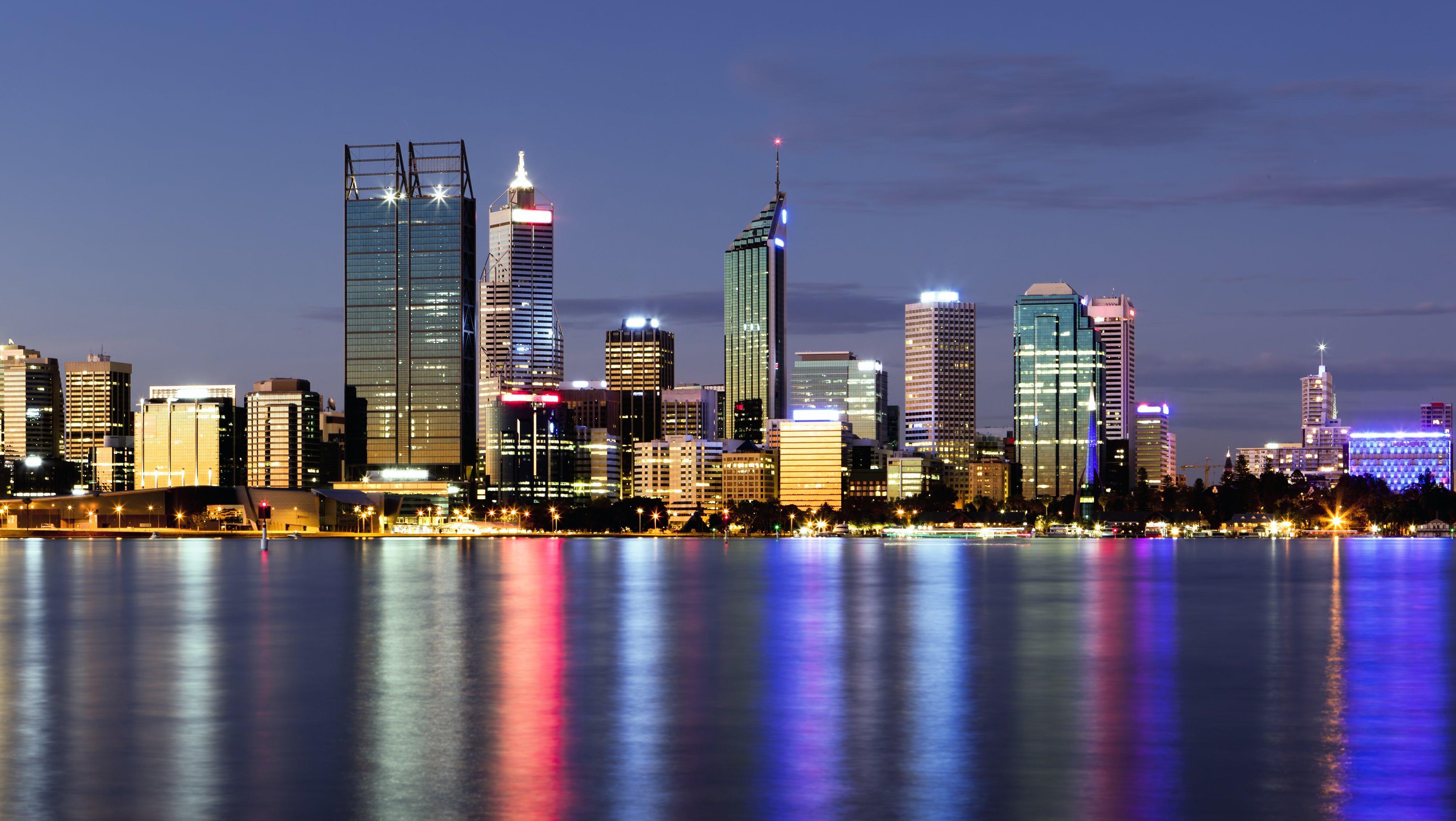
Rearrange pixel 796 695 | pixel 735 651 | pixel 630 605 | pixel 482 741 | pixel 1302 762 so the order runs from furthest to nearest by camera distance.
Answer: pixel 630 605
pixel 735 651
pixel 796 695
pixel 482 741
pixel 1302 762

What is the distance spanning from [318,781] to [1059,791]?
1275 cm

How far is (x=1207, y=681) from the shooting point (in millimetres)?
44125

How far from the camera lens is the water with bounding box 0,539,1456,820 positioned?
26.0 m

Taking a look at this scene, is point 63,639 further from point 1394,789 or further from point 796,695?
point 1394,789

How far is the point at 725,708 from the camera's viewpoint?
1473 inches

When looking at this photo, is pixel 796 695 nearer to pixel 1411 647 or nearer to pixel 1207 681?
pixel 1207 681

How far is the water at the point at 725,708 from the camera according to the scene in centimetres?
2598

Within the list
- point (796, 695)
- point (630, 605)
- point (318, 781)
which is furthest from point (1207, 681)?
Result: point (630, 605)

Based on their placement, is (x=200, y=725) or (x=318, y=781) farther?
(x=200, y=725)

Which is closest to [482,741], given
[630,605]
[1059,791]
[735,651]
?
[1059,791]

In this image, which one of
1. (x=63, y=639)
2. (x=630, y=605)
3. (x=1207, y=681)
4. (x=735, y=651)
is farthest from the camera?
(x=630, y=605)

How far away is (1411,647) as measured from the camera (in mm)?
55156

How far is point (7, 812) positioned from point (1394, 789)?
22.7 meters

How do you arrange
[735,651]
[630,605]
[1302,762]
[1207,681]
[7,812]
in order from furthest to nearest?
[630,605] → [735,651] → [1207,681] → [1302,762] → [7,812]
